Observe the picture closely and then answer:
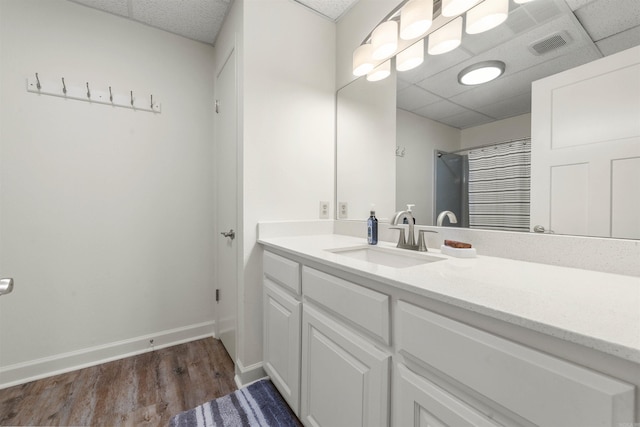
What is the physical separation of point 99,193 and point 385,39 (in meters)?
2.09

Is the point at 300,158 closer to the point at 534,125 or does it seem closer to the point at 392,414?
the point at 534,125

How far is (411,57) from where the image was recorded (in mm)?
1419

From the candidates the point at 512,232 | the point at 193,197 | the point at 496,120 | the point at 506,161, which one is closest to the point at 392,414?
the point at 512,232

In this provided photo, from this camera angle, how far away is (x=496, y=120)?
108 centimetres

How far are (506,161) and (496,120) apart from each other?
0.58 ft

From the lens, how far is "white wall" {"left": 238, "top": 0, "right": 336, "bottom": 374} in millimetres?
1560

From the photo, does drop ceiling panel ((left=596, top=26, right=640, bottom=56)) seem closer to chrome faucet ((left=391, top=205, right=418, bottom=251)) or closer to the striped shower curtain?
the striped shower curtain

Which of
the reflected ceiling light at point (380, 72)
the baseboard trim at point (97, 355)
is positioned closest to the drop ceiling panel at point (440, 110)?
the reflected ceiling light at point (380, 72)

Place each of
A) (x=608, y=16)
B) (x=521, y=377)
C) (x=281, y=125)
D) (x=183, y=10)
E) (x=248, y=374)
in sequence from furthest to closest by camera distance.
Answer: (x=183, y=10) < (x=281, y=125) < (x=248, y=374) < (x=608, y=16) < (x=521, y=377)

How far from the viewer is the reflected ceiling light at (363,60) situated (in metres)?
1.56

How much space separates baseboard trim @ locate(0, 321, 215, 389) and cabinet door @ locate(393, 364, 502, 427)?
189cm

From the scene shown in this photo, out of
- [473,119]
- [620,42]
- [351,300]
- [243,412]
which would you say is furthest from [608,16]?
[243,412]

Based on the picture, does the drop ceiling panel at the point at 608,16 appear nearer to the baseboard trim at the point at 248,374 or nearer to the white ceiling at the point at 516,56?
the white ceiling at the point at 516,56

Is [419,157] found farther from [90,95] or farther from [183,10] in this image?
[90,95]
